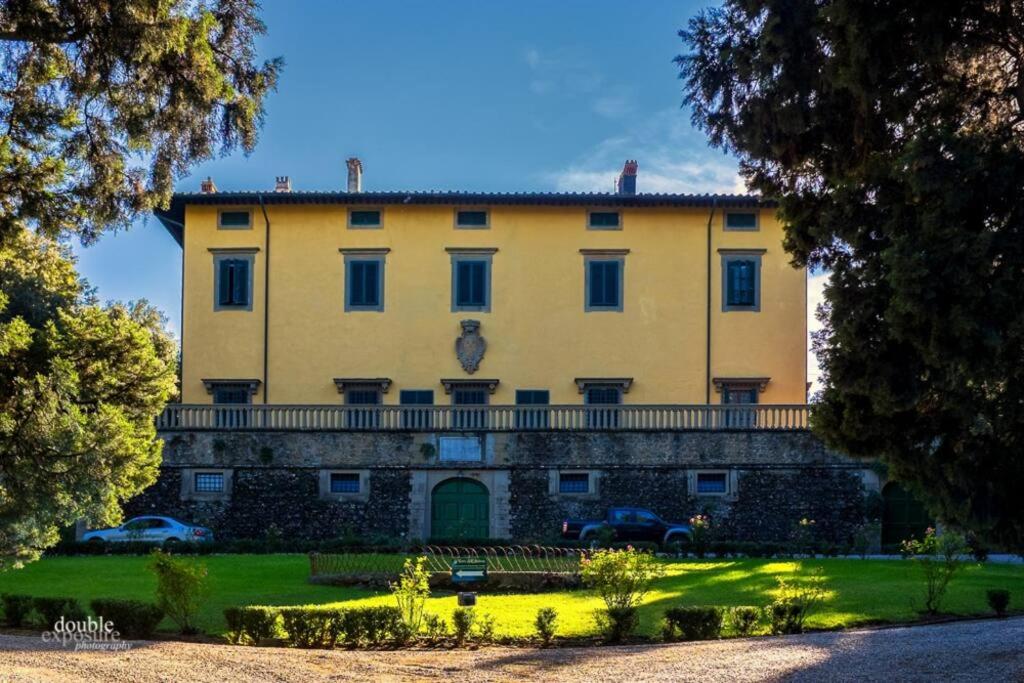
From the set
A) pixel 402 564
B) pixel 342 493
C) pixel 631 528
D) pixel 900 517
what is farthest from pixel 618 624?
pixel 900 517

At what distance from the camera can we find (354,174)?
1474 inches

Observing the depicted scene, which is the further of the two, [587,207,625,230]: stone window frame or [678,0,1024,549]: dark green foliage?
[587,207,625,230]: stone window frame

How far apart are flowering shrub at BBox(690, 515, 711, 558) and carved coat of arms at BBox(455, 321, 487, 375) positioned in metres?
8.79

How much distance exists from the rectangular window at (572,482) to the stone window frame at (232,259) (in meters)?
11.2

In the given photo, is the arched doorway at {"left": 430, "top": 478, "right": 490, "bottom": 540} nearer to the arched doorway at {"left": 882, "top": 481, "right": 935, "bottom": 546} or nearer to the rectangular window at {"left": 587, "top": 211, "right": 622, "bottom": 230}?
the rectangular window at {"left": 587, "top": 211, "right": 622, "bottom": 230}

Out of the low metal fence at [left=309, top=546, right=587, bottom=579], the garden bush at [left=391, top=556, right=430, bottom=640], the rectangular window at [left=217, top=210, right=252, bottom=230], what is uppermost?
the rectangular window at [left=217, top=210, right=252, bottom=230]

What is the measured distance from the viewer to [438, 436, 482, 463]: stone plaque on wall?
31.3 metres

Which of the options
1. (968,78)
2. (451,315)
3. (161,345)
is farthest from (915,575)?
(161,345)

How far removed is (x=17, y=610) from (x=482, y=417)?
16.2m

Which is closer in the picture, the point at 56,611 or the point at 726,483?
the point at 56,611

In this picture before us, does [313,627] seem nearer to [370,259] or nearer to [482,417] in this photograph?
[482,417]

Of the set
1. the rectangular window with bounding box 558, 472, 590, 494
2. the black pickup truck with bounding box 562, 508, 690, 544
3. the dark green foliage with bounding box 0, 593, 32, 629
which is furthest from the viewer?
the rectangular window with bounding box 558, 472, 590, 494

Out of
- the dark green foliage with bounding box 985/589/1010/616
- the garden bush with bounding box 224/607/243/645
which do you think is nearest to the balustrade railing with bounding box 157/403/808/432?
the dark green foliage with bounding box 985/589/1010/616

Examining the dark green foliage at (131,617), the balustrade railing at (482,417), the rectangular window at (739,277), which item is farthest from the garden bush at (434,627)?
the rectangular window at (739,277)
